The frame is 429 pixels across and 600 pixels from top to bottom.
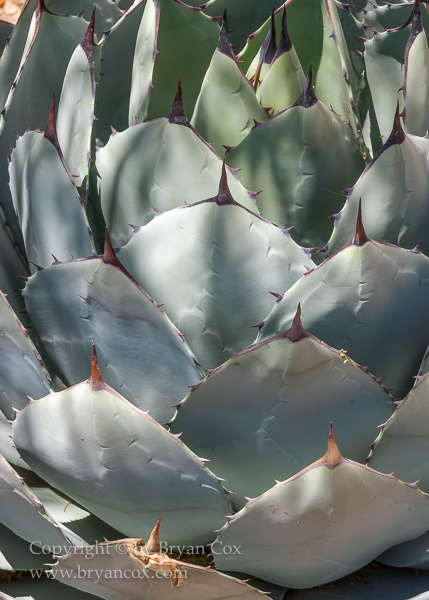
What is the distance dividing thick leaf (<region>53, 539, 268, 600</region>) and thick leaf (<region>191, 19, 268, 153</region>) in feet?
2.19

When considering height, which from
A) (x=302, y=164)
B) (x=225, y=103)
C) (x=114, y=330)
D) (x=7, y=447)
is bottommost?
(x=7, y=447)

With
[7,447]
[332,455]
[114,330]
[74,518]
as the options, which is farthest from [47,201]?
→ [332,455]

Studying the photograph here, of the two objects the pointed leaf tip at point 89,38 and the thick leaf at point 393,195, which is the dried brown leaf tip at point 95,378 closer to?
the thick leaf at point 393,195

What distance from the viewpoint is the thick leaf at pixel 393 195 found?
0.94 m

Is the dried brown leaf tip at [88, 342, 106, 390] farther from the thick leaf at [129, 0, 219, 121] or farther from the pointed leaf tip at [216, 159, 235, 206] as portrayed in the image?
the thick leaf at [129, 0, 219, 121]

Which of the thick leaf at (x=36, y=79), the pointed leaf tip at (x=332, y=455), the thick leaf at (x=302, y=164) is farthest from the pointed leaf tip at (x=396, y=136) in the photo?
the thick leaf at (x=36, y=79)

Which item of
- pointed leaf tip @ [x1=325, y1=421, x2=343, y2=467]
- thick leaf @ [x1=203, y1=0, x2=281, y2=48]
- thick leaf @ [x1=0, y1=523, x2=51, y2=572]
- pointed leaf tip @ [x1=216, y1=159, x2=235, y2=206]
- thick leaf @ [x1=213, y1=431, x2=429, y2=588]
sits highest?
→ thick leaf @ [x1=203, y1=0, x2=281, y2=48]

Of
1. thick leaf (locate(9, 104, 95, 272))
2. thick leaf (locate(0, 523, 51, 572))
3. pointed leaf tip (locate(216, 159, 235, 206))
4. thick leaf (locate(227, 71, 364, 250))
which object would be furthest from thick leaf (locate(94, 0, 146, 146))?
thick leaf (locate(0, 523, 51, 572))

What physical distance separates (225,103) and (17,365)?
54 cm

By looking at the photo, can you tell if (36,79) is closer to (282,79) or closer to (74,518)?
(282,79)

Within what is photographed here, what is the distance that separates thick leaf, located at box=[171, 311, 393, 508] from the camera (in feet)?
2.57

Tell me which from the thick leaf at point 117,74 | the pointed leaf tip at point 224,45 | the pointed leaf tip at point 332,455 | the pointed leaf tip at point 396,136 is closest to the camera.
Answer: the pointed leaf tip at point 332,455

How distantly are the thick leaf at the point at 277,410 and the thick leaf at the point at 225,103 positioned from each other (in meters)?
0.44

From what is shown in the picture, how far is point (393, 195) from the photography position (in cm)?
96
